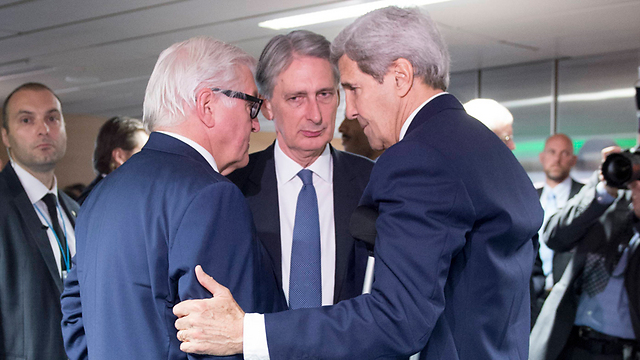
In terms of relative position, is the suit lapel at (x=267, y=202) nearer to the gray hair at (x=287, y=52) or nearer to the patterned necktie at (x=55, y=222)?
the gray hair at (x=287, y=52)

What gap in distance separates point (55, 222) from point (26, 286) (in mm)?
398

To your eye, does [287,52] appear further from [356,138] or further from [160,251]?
[356,138]

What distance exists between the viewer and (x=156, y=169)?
1284 mm

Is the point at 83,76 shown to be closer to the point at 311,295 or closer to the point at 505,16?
the point at 505,16

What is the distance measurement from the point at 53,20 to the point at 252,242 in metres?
4.44

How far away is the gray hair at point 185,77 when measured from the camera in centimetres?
142

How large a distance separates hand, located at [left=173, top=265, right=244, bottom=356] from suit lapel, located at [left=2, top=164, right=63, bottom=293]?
1.49m

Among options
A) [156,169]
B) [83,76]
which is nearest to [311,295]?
A: [156,169]

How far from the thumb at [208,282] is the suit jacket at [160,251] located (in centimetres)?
2

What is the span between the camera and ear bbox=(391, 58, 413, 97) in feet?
4.48

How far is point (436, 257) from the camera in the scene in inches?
46.1

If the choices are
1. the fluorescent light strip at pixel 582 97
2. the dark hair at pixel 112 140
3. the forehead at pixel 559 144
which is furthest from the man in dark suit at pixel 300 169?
the fluorescent light strip at pixel 582 97

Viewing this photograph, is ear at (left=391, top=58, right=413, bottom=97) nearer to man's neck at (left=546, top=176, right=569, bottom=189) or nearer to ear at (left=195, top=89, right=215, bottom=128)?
ear at (left=195, top=89, right=215, bottom=128)

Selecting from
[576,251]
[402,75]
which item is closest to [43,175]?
[402,75]
